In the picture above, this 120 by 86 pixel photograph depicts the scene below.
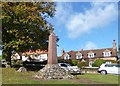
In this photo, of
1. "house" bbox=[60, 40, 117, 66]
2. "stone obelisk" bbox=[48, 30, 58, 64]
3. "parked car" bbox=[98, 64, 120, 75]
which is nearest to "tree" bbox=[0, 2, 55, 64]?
"stone obelisk" bbox=[48, 30, 58, 64]

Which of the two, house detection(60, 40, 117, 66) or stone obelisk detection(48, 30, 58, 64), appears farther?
house detection(60, 40, 117, 66)

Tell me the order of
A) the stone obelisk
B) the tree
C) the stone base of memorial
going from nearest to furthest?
the stone base of memorial → the stone obelisk → the tree

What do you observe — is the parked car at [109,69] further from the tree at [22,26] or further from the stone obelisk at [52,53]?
the stone obelisk at [52,53]

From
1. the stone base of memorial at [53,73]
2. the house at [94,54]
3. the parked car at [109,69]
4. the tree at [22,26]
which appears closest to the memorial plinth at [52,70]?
the stone base of memorial at [53,73]

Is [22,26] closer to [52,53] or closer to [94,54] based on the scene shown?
[52,53]

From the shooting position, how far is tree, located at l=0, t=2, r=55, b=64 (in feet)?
103

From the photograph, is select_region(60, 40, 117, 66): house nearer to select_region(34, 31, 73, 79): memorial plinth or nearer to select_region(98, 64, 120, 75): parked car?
select_region(98, 64, 120, 75): parked car

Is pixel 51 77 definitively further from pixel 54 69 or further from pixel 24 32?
pixel 24 32

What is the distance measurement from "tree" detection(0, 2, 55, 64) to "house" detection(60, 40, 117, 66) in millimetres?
40733

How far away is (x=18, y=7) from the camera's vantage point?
103 feet

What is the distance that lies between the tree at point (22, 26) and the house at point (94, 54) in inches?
1604

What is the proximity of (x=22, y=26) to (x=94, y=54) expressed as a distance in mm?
46929

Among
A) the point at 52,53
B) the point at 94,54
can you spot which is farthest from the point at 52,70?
the point at 94,54

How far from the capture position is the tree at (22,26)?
31359 millimetres
